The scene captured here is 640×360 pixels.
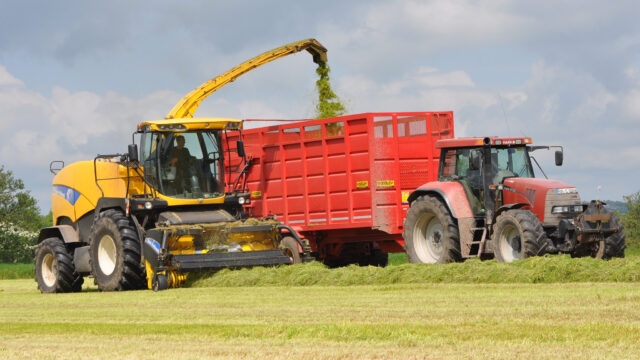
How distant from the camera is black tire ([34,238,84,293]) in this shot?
1800cm

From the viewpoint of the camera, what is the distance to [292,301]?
12086 mm

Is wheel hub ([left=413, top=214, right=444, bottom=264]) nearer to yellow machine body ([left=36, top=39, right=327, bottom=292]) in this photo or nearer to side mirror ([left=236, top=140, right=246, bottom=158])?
yellow machine body ([left=36, top=39, right=327, bottom=292])

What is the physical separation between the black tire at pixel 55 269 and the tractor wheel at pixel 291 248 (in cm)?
A: 400

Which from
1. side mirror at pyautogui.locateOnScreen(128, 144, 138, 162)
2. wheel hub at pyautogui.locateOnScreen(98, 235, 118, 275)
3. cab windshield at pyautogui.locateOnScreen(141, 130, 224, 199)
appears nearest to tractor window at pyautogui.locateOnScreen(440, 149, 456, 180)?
cab windshield at pyautogui.locateOnScreen(141, 130, 224, 199)

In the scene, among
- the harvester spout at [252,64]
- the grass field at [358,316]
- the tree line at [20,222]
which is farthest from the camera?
the tree line at [20,222]

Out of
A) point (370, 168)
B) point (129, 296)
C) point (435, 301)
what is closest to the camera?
point (435, 301)

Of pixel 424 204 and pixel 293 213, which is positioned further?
pixel 293 213

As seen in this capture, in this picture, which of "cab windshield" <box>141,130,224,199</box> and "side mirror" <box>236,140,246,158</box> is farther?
"side mirror" <box>236,140,246,158</box>

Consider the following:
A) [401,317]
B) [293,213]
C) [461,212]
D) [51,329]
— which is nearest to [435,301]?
[401,317]

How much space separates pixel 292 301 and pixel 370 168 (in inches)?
242

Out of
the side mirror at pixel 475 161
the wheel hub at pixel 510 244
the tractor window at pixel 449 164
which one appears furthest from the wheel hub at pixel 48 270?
the wheel hub at pixel 510 244

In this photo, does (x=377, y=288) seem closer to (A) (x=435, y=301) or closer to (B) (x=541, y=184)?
(A) (x=435, y=301)

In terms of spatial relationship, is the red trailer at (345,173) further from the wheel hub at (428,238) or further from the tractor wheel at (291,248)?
the tractor wheel at (291,248)

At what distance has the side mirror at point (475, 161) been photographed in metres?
16.1
